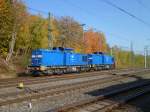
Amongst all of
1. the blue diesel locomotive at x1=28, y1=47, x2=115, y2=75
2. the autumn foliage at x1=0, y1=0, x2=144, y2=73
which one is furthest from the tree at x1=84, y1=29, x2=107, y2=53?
the blue diesel locomotive at x1=28, y1=47, x2=115, y2=75

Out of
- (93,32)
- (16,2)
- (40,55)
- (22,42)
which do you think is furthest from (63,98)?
(93,32)

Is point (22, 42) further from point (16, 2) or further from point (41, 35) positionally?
point (16, 2)

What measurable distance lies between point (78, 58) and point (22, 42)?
24.6 metres

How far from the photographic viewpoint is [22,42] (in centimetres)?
6531

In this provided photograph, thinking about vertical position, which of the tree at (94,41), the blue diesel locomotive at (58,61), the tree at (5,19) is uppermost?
the tree at (94,41)

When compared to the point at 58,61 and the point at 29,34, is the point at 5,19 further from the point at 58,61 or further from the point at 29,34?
the point at 29,34

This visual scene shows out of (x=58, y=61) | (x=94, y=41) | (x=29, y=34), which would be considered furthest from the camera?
(x=94, y=41)

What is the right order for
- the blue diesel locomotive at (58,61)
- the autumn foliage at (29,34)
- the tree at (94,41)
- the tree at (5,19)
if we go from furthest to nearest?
the tree at (94,41) → the autumn foliage at (29,34) → the tree at (5,19) → the blue diesel locomotive at (58,61)

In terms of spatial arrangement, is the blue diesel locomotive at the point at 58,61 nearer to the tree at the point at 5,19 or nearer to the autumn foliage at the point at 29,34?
the autumn foliage at the point at 29,34

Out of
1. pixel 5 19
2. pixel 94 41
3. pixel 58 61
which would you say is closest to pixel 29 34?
pixel 5 19

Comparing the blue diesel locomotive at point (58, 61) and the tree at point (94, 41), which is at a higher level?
the tree at point (94, 41)

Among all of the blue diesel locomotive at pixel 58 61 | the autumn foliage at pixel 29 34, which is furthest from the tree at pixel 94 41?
the blue diesel locomotive at pixel 58 61

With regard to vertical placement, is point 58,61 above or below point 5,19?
below

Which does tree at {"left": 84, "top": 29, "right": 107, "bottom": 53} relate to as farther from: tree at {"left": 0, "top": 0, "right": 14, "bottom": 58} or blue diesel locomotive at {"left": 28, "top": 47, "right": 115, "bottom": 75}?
tree at {"left": 0, "top": 0, "right": 14, "bottom": 58}
